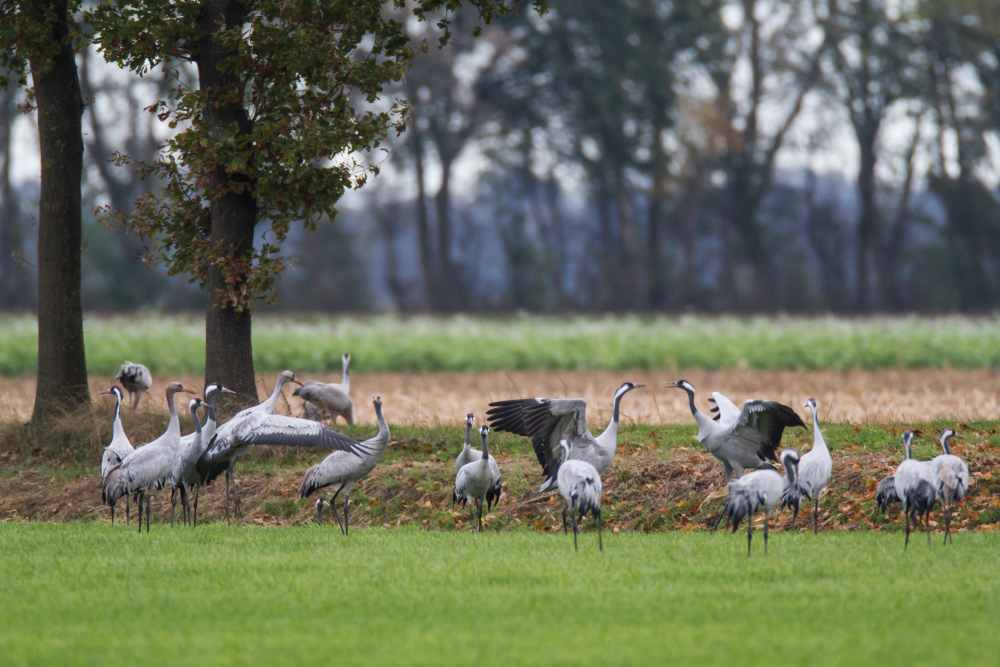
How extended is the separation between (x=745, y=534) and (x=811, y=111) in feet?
129

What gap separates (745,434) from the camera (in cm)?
1044

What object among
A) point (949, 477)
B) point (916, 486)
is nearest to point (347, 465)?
point (916, 486)

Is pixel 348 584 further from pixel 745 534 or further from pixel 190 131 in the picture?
pixel 190 131

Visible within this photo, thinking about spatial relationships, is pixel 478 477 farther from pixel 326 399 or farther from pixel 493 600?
pixel 326 399

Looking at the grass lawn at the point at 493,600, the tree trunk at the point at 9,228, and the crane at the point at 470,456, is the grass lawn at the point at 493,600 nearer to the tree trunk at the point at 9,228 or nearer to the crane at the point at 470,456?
the crane at the point at 470,456

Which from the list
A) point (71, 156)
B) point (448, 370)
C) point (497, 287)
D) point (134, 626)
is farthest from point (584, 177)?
point (134, 626)

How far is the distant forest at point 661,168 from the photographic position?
141 ft

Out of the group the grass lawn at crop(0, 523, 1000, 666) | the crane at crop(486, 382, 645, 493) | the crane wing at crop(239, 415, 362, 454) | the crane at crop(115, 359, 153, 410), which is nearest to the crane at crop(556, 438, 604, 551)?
the grass lawn at crop(0, 523, 1000, 666)

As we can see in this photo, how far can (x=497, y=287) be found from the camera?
177ft

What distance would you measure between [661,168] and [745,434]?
35220mm

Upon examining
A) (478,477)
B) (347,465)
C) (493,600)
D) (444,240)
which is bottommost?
(493,600)

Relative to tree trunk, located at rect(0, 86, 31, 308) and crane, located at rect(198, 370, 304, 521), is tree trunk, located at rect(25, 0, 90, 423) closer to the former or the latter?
crane, located at rect(198, 370, 304, 521)

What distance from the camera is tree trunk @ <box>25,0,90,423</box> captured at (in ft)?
49.1

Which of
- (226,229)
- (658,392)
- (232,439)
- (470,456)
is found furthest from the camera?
(658,392)
